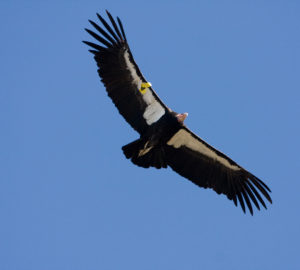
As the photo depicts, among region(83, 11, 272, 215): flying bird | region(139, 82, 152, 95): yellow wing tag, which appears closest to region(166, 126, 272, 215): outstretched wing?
region(83, 11, 272, 215): flying bird

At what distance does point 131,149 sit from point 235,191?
3728 mm

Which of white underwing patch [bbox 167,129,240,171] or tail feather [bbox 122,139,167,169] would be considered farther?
white underwing patch [bbox 167,129,240,171]

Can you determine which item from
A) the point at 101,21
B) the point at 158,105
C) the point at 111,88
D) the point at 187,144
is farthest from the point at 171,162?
the point at 101,21

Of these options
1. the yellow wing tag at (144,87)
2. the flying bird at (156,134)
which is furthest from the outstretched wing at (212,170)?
the yellow wing tag at (144,87)

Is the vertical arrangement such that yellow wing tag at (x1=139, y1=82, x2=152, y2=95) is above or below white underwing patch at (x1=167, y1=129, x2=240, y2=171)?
above

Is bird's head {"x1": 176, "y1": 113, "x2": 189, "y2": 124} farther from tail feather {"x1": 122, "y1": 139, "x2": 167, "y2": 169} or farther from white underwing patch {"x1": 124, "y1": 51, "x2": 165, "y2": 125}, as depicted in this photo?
tail feather {"x1": 122, "y1": 139, "x2": 167, "y2": 169}

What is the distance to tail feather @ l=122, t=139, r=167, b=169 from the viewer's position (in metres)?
16.4

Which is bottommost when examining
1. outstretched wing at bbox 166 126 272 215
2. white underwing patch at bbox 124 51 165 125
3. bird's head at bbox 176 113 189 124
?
outstretched wing at bbox 166 126 272 215

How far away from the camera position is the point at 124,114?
54.0 ft

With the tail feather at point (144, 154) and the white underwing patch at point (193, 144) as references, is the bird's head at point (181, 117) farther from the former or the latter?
the tail feather at point (144, 154)

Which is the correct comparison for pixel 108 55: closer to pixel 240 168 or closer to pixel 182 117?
pixel 182 117

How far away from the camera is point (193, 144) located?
17.5 meters

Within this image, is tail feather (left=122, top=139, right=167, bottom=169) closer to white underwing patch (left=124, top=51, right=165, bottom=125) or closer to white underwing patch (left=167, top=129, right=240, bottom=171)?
white underwing patch (left=167, top=129, right=240, bottom=171)

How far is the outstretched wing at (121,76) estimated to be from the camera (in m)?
16.0
